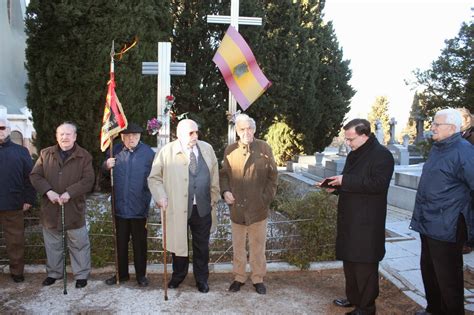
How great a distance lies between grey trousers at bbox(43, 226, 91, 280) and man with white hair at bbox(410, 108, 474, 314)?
348 centimetres

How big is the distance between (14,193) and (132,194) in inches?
52.9

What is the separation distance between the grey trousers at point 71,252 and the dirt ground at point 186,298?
156 mm

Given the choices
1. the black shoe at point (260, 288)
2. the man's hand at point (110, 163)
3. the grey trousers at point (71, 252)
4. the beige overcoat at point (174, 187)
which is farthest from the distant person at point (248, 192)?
the grey trousers at point (71, 252)

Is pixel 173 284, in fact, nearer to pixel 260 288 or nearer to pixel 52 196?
pixel 260 288

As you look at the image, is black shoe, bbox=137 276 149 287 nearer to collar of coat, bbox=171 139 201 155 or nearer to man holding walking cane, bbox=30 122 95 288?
man holding walking cane, bbox=30 122 95 288

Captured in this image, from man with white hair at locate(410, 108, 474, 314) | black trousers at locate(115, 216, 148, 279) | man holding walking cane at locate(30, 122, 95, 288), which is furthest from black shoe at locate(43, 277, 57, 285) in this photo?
man with white hair at locate(410, 108, 474, 314)

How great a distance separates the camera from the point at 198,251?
4.41m

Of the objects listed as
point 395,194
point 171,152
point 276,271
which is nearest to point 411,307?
point 276,271

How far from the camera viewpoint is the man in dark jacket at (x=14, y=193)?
4.52m

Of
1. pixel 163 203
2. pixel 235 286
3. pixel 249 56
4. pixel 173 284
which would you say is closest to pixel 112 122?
pixel 163 203

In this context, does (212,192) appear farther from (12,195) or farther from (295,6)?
(295,6)

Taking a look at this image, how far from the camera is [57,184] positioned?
4.37m

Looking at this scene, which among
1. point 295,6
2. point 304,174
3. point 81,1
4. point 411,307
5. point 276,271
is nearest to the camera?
point 411,307

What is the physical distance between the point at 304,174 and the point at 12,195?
39.1 ft
